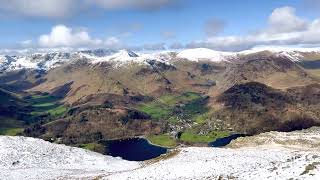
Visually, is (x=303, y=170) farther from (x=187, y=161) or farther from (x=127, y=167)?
(x=127, y=167)

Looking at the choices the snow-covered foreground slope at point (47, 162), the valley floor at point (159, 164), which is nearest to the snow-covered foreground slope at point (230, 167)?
the valley floor at point (159, 164)

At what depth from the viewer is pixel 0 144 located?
278ft

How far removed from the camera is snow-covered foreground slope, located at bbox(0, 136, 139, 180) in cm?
7181

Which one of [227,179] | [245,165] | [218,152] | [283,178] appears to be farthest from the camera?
[218,152]

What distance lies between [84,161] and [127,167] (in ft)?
30.0

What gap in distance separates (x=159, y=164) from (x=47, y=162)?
24.3m

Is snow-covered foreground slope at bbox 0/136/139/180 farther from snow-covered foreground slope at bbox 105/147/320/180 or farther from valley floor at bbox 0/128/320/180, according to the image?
snow-covered foreground slope at bbox 105/147/320/180

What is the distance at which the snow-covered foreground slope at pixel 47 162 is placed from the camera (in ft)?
236

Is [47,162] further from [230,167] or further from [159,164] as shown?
[230,167]

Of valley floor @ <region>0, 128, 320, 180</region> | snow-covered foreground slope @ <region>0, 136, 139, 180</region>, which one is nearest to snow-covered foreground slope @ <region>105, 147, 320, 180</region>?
valley floor @ <region>0, 128, 320, 180</region>

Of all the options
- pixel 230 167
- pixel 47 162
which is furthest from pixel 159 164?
pixel 47 162

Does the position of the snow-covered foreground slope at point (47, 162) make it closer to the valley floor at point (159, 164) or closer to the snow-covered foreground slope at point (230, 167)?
the valley floor at point (159, 164)

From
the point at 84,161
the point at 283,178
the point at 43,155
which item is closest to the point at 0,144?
the point at 43,155

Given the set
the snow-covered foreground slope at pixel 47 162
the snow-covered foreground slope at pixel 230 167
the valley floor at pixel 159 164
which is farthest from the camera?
the snow-covered foreground slope at pixel 47 162
